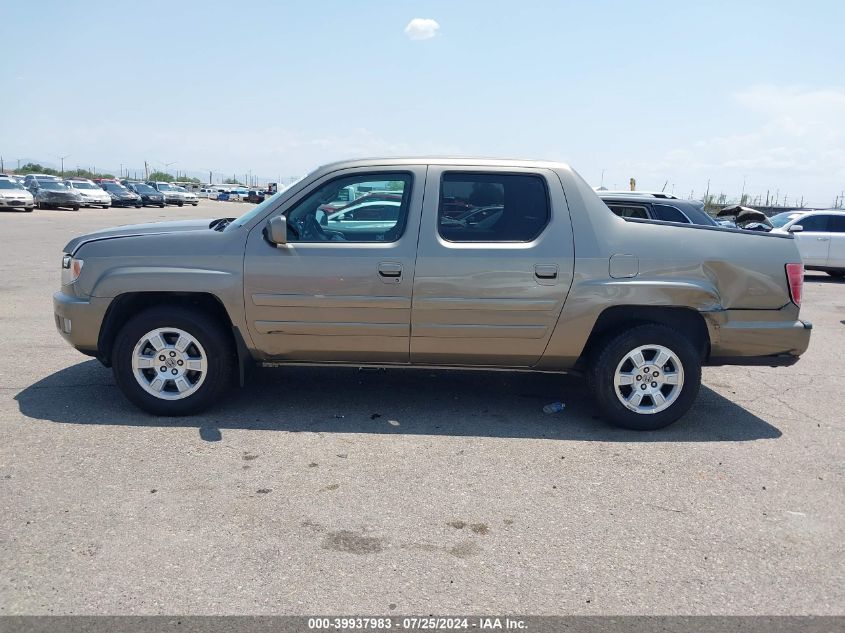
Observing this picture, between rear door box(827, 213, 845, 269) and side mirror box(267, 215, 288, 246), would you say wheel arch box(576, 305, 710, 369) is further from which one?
rear door box(827, 213, 845, 269)

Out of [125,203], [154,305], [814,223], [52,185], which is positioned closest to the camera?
[154,305]

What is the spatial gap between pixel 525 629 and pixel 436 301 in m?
2.65

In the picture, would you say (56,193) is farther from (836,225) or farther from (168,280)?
(168,280)

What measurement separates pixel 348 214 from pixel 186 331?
144cm

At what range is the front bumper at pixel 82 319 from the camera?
5344mm

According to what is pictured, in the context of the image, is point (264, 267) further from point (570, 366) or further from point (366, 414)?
point (570, 366)

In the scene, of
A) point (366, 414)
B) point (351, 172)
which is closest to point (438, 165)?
point (351, 172)

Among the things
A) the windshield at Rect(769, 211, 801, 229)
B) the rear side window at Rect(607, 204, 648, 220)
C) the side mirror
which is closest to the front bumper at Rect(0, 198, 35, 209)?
the rear side window at Rect(607, 204, 648, 220)

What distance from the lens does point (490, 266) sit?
5191mm

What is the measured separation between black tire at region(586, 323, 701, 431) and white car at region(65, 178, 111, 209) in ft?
127

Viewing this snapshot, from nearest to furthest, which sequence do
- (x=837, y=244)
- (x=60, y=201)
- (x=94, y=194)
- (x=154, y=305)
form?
(x=154, y=305)
(x=837, y=244)
(x=60, y=201)
(x=94, y=194)

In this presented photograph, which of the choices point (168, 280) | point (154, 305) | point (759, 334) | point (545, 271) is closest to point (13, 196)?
point (154, 305)

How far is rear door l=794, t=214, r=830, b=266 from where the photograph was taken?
16.7 meters

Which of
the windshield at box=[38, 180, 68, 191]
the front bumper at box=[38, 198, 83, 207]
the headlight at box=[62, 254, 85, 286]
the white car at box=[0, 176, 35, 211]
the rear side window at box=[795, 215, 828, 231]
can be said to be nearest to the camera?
the headlight at box=[62, 254, 85, 286]
